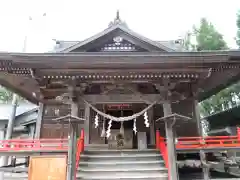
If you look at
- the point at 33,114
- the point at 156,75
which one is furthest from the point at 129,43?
the point at 33,114

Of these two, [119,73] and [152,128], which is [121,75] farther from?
[152,128]

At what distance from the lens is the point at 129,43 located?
9.80m

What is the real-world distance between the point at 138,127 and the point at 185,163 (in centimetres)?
323

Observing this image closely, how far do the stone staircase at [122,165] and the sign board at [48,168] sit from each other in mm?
753

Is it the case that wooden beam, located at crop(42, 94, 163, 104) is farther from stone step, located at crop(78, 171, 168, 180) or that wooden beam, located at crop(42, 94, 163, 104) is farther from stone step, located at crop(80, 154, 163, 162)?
stone step, located at crop(78, 171, 168, 180)

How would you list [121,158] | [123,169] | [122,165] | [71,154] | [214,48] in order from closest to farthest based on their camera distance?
[71,154], [123,169], [122,165], [121,158], [214,48]

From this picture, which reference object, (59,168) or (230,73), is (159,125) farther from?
(59,168)

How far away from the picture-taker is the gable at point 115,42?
946 cm

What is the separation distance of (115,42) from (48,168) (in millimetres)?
6419

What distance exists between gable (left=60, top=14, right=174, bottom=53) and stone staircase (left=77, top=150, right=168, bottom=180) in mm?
4862

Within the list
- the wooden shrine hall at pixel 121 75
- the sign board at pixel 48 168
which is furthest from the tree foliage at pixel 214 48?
the sign board at pixel 48 168

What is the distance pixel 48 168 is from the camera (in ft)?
18.9

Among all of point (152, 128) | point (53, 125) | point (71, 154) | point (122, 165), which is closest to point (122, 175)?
point (122, 165)

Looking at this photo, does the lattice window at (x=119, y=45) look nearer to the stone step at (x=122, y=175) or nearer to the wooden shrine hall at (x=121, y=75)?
the wooden shrine hall at (x=121, y=75)
